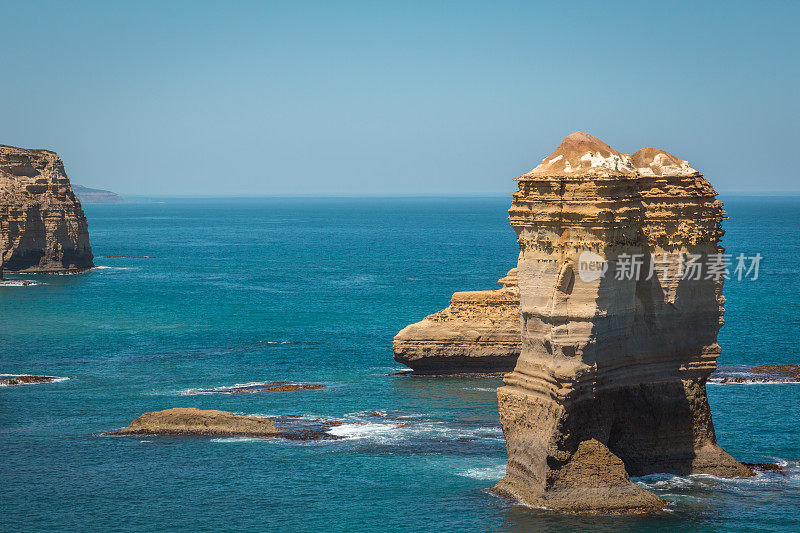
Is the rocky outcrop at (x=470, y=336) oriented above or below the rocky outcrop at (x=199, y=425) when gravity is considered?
above

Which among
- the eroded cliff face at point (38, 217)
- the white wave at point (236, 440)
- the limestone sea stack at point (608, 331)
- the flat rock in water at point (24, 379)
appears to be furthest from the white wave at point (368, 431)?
the eroded cliff face at point (38, 217)

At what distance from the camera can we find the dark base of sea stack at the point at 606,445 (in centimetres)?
3722

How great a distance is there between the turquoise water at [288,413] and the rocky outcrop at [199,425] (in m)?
1.09

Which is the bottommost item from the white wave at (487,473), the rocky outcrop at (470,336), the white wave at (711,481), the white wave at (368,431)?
the white wave at (368,431)

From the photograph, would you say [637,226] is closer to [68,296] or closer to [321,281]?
[68,296]

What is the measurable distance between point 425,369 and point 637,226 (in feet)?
94.1

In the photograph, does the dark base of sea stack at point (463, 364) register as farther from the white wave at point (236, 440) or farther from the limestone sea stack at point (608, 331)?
the limestone sea stack at point (608, 331)

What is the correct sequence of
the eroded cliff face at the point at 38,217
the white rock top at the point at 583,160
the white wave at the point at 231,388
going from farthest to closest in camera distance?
the eroded cliff face at the point at 38,217 → the white wave at the point at 231,388 → the white rock top at the point at 583,160

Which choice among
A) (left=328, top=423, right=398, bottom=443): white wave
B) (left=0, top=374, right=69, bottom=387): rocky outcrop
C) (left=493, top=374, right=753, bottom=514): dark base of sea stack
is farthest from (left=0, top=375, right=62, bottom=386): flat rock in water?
(left=493, top=374, right=753, bottom=514): dark base of sea stack

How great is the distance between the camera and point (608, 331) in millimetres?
38406

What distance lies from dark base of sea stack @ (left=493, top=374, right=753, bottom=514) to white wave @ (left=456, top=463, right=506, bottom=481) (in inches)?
102

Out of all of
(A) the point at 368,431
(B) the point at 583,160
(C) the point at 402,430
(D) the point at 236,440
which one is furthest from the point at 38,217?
(B) the point at 583,160

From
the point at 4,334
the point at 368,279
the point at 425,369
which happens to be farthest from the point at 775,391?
the point at 368,279

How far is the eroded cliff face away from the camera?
13450cm
